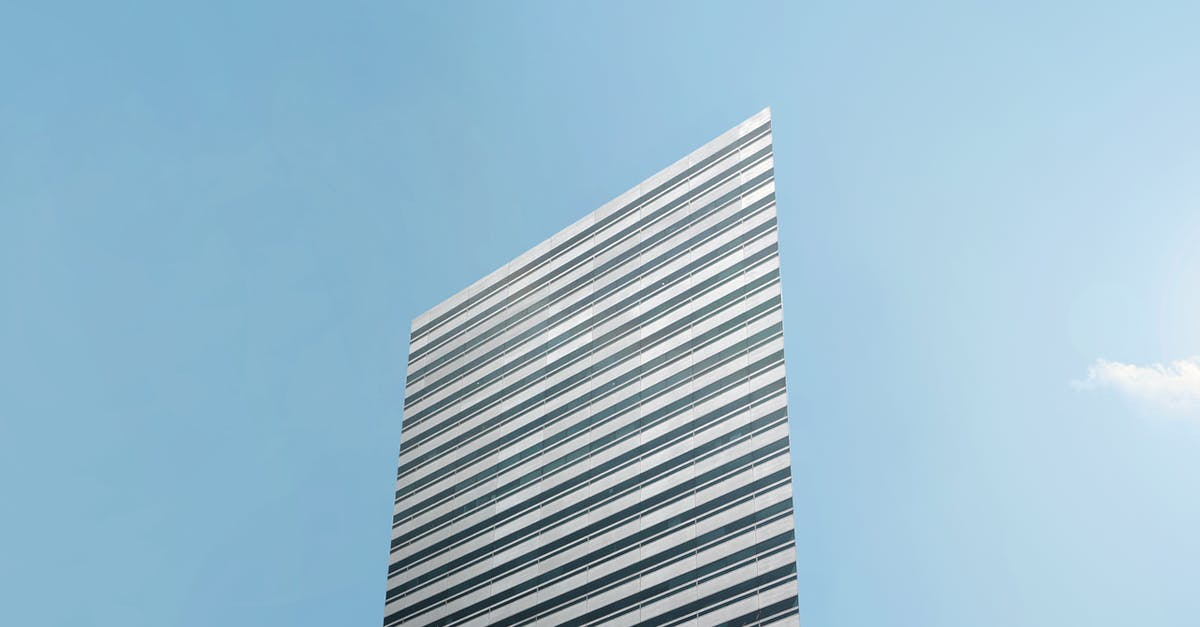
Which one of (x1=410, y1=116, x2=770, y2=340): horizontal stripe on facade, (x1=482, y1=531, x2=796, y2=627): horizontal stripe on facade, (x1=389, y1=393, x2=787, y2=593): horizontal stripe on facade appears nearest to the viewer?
(x1=482, y1=531, x2=796, y2=627): horizontal stripe on facade

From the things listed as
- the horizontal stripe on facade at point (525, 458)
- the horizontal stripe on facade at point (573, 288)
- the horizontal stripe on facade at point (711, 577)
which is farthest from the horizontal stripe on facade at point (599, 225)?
the horizontal stripe on facade at point (711, 577)

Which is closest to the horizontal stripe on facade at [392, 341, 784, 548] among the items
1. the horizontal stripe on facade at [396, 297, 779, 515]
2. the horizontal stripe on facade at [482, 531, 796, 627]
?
the horizontal stripe on facade at [396, 297, 779, 515]

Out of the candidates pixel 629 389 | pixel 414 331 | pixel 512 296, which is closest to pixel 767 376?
pixel 629 389

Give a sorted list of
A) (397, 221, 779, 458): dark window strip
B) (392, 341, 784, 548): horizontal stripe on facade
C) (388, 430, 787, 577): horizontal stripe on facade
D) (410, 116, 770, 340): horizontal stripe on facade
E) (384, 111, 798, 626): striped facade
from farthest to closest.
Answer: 1. (410, 116, 770, 340): horizontal stripe on facade
2. (397, 221, 779, 458): dark window strip
3. (392, 341, 784, 548): horizontal stripe on facade
4. (388, 430, 787, 577): horizontal stripe on facade
5. (384, 111, 798, 626): striped facade

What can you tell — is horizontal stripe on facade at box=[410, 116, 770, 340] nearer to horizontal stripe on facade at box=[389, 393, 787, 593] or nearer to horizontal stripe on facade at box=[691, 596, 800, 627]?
horizontal stripe on facade at box=[389, 393, 787, 593]

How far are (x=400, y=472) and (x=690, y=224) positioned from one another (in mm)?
34814

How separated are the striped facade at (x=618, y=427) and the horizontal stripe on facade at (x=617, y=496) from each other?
0.53 feet

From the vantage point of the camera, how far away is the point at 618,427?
114 meters

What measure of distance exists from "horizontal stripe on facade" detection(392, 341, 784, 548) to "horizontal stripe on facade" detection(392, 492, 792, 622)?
22.5 feet

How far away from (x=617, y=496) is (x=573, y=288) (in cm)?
2517

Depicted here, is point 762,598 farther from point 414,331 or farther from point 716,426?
point 414,331

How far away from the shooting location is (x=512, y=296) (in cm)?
13488

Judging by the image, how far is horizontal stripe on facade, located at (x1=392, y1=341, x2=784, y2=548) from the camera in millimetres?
105875

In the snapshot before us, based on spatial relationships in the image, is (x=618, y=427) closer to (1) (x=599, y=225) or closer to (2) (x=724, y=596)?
(2) (x=724, y=596)
